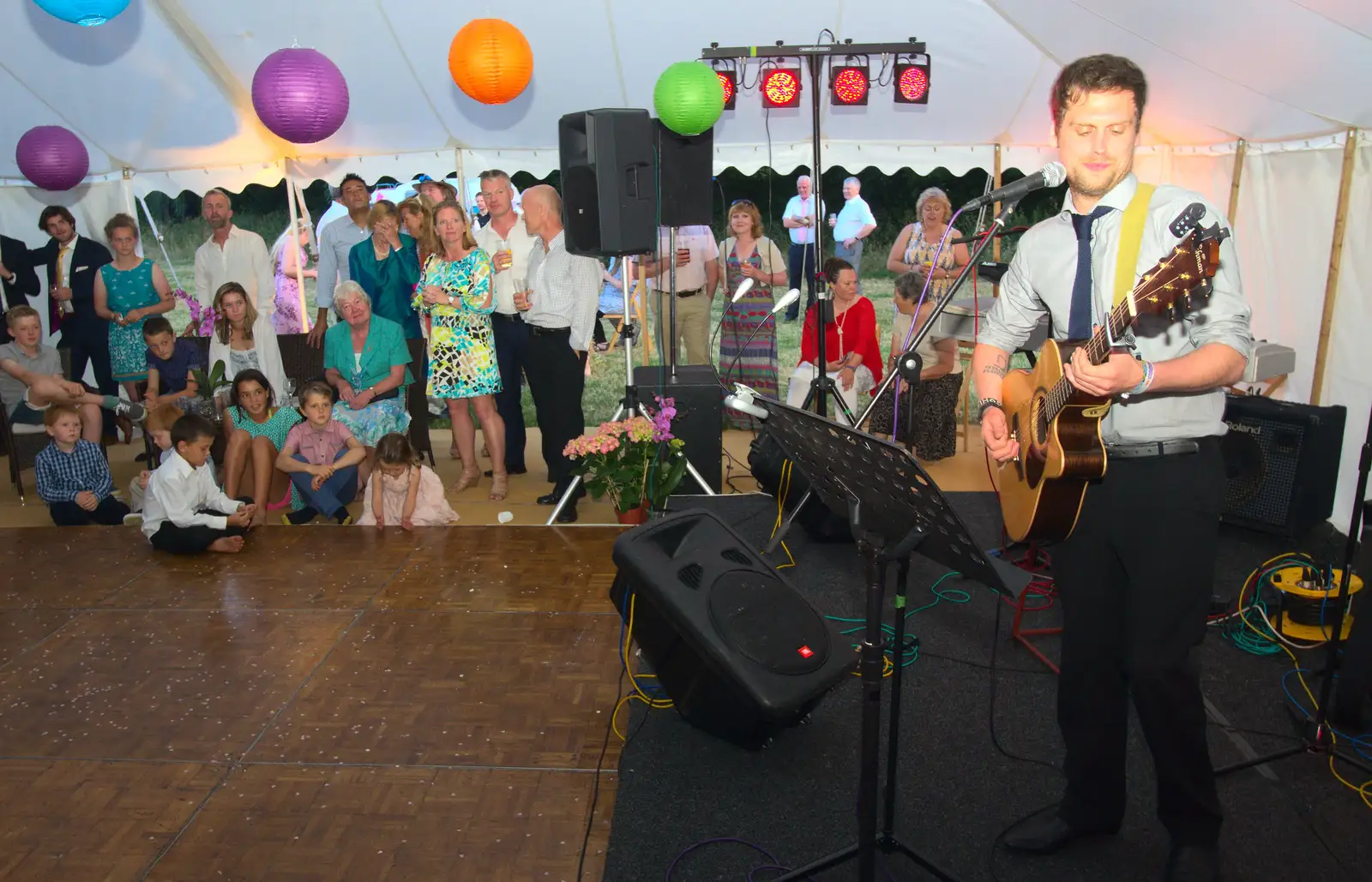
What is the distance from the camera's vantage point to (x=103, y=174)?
288 inches

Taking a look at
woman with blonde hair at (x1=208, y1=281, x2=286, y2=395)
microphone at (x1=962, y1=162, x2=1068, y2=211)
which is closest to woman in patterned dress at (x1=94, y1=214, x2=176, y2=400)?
woman with blonde hair at (x1=208, y1=281, x2=286, y2=395)

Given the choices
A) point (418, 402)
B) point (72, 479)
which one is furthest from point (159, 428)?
point (418, 402)

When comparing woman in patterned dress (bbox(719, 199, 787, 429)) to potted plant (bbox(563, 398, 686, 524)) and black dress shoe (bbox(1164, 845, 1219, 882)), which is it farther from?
black dress shoe (bbox(1164, 845, 1219, 882))

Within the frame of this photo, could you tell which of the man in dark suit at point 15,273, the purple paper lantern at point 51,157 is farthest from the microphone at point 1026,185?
the man in dark suit at point 15,273

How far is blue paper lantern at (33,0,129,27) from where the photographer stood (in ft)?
15.3

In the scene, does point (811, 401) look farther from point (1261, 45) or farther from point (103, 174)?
point (103, 174)

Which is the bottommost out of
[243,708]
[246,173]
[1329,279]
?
[243,708]

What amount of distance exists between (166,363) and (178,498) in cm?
198

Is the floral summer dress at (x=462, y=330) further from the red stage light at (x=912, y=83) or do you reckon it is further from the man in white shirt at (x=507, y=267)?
the red stage light at (x=912, y=83)

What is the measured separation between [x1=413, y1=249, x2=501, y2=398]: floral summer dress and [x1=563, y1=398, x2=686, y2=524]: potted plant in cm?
103

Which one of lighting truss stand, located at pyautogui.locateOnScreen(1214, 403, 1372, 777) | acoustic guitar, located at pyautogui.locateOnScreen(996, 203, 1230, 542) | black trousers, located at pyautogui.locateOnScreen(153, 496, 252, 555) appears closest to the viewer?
acoustic guitar, located at pyautogui.locateOnScreen(996, 203, 1230, 542)

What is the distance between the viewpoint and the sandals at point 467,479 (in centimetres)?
562

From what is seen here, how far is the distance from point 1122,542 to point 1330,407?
3032 millimetres

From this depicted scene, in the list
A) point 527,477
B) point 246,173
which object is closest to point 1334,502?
point 527,477
